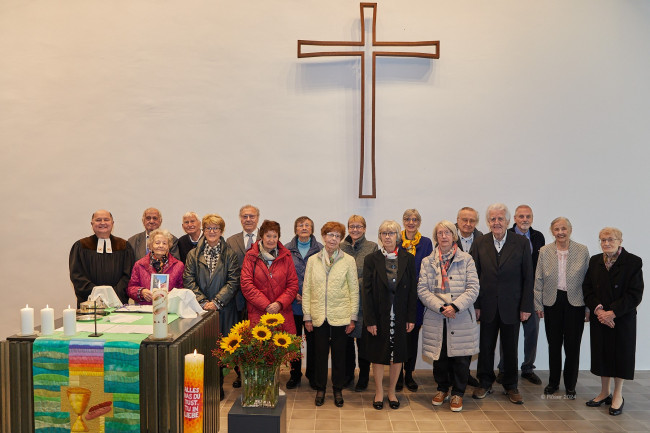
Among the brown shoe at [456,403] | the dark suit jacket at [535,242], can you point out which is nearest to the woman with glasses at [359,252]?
the brown shoe at [456,403]

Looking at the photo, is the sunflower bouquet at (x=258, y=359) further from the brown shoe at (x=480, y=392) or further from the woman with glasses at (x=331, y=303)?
the brown shoe at (x=480, y=392)

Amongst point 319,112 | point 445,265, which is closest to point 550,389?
point 445,265

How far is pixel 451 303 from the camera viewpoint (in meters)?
4.05

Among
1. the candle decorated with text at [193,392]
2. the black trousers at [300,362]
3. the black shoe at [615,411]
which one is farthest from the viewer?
the black trousers at [300,362]

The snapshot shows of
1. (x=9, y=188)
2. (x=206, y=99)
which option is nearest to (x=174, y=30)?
(x=206, y=99)

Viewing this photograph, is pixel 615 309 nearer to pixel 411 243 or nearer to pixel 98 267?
pixel 411 243

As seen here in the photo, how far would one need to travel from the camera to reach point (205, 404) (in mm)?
3008

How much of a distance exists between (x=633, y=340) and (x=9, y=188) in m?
5.65

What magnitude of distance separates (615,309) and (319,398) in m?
2.28

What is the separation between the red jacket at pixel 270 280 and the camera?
13.9ft

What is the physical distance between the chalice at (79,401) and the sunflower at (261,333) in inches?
32.4

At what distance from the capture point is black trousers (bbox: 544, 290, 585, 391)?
4418 mm

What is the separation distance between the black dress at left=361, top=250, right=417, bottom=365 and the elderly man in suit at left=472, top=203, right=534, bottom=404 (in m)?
0.59

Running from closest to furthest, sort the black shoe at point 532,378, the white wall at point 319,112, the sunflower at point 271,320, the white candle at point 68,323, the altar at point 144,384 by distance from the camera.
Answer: the altar at point 144,384
the white candle at point 68,323
the sunflower at point 271,320
the black shoe at point 532,378
the white wall at point 319,112
